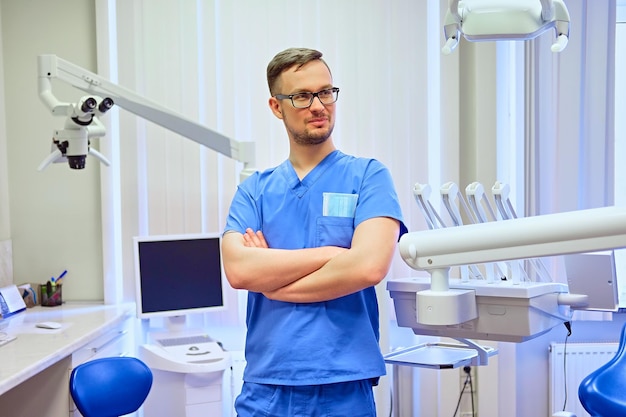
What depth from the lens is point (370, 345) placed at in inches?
68.2

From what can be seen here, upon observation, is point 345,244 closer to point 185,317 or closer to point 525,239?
point 525,239

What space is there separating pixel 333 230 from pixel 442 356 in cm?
54

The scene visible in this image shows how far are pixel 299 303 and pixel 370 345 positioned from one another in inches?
7.5

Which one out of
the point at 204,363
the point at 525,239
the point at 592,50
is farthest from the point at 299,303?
the point at 592,50

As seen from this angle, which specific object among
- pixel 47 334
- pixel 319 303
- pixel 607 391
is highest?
pixel 319 303

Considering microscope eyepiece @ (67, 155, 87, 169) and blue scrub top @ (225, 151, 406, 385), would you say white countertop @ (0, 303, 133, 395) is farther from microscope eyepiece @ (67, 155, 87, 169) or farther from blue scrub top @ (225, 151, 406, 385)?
blue scrub top @ (225, 151, 406, 385)

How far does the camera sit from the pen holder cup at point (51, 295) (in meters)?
3.52

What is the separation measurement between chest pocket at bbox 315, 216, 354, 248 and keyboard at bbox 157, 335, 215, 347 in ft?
5.14

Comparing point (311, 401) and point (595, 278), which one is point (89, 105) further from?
point (595, 278)

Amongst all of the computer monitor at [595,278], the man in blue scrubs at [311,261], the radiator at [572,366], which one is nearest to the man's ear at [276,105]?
the man in blue scrubs at [311,261]

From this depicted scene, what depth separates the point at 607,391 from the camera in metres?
2.65

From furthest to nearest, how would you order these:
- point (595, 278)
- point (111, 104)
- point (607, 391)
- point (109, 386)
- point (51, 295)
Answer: point (51, 295), point (111, 104), point (607, 391), point (109, 386), point (595, 278)

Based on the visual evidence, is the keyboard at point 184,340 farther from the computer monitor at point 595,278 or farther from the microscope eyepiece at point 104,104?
the computer monitor at point 595,278

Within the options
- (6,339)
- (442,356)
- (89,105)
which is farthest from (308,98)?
(6,339)
